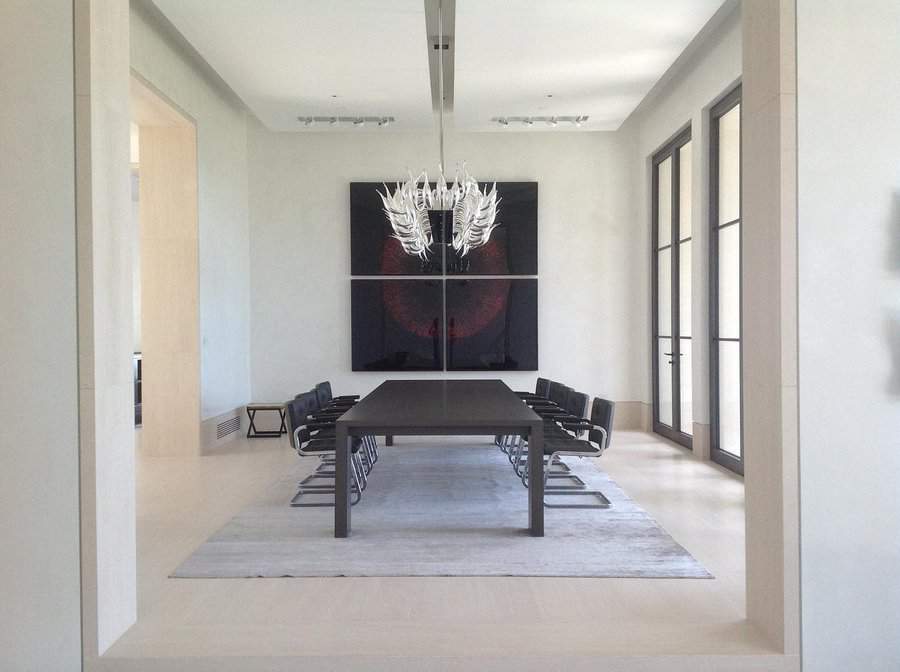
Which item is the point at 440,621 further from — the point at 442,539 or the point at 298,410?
the point at 298,410

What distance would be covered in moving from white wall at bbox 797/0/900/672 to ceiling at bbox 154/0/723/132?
281cm

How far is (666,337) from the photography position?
9008mm

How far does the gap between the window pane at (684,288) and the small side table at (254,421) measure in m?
4.90

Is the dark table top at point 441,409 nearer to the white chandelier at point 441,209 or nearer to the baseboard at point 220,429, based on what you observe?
the white chandelier at point 441,209

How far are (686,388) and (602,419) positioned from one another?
2.99 m

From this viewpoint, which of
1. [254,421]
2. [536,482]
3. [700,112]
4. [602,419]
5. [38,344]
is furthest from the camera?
[254,421]

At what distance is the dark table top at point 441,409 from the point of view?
4.84m

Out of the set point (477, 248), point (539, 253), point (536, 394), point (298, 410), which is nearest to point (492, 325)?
point (477, 248)

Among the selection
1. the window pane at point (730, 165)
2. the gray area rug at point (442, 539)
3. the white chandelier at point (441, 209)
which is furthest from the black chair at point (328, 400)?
the window pane at point (730, 165)

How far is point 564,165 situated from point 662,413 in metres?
3.46

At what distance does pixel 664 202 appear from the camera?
29.9ft

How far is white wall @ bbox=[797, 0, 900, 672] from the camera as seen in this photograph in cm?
295

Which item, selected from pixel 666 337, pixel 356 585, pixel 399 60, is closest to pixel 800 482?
pixel 356 585

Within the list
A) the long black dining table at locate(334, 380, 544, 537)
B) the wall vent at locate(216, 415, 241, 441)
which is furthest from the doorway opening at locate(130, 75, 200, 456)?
the long black dining table at locate(334, 380, 544, 537)
